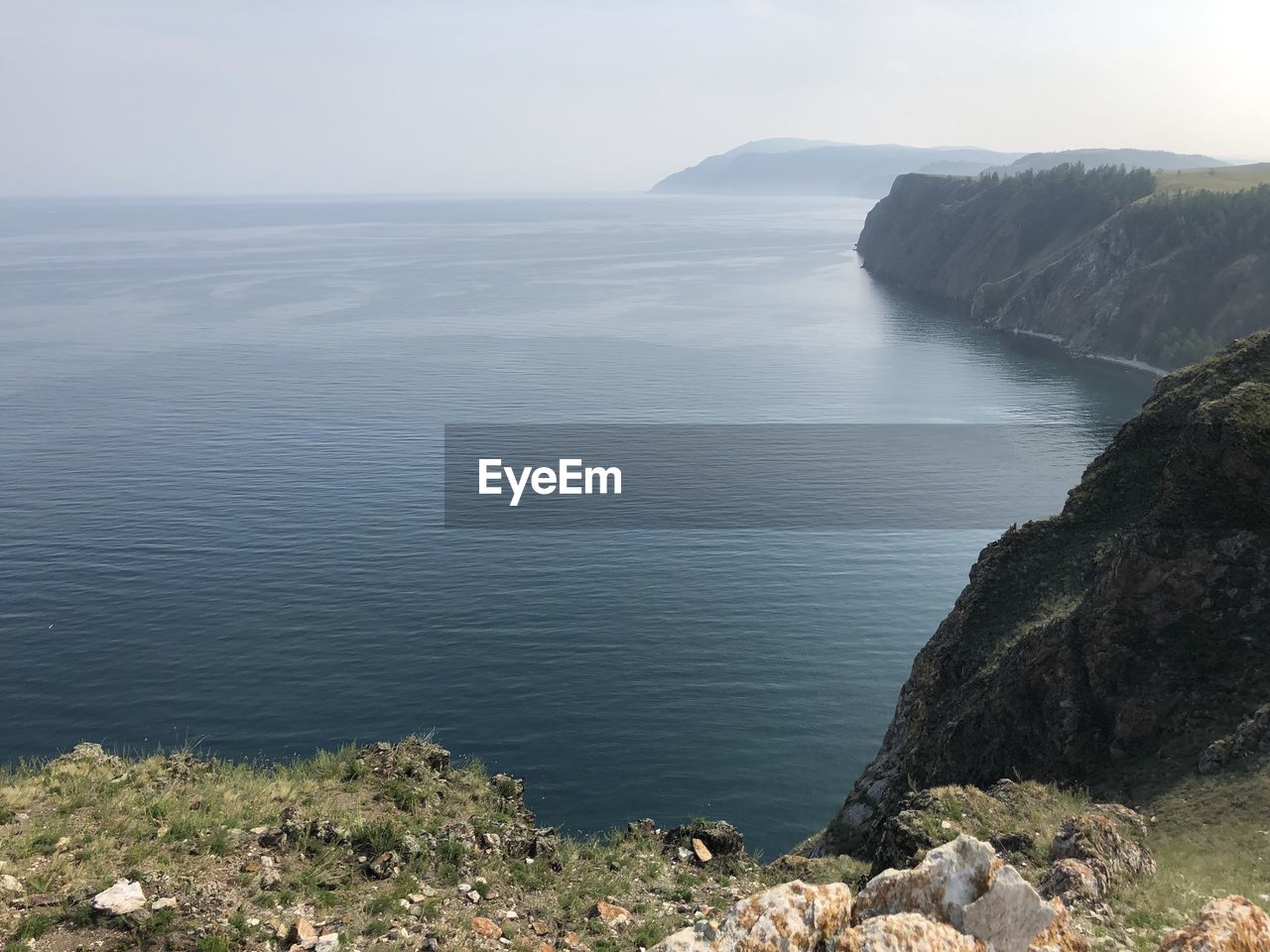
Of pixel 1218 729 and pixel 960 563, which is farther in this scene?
pixel 960 563

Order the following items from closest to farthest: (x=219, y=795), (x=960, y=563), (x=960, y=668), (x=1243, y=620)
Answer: (x=219, y=795) < (x=1243, y=620) < (x=960, y=668) < (x=960, y=563)

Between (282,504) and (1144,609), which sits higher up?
(1144,609)

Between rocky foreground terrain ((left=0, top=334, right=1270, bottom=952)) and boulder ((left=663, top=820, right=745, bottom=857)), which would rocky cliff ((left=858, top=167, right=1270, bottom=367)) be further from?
boulder ((left=663, top=820, right=745, bottom=857))

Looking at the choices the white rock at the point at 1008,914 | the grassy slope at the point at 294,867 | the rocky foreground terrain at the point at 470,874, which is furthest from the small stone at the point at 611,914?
the white rock at the point at 1008,914

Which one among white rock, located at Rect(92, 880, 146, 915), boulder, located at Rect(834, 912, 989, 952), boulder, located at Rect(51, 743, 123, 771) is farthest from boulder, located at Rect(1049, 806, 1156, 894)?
boulder, located at Rect(51, 743, 123, 771)

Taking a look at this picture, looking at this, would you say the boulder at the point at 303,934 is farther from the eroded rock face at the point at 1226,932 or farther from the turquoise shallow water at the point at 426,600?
the turquoise shallow water at the point at 426,600

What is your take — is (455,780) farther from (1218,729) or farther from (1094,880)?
(1218,729)

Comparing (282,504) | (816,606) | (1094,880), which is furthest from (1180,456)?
(282,504)
